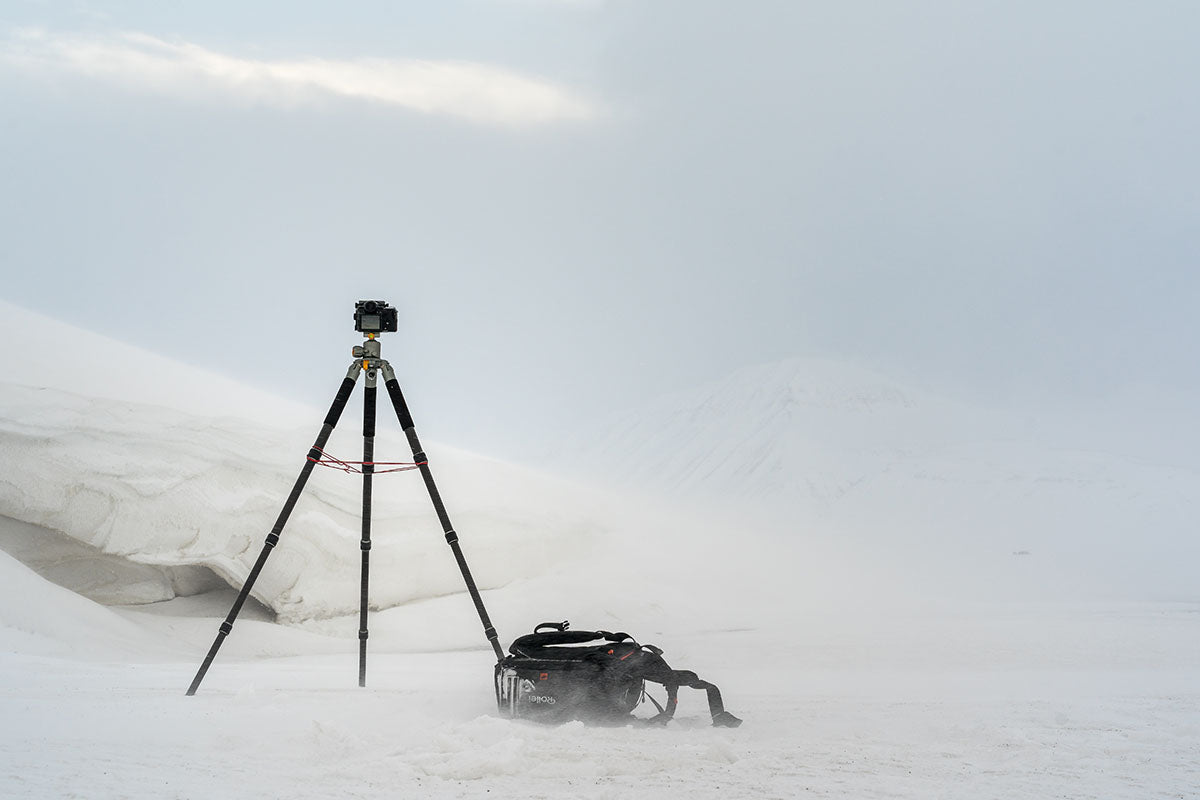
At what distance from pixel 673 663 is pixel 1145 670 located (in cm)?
408

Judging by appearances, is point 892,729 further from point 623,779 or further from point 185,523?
point 185,523

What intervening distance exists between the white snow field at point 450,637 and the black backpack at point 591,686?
0.17 metres

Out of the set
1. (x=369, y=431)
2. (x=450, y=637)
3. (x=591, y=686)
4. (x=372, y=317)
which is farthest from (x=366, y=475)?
(x=450, y=637)

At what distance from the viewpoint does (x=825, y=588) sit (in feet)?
47.3

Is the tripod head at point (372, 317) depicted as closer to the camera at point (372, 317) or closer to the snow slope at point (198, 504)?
the camera at point (372, 317)

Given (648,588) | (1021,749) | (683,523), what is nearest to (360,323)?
(1021,749)

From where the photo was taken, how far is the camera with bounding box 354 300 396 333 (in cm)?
643

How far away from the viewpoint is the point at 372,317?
6441 millimetres

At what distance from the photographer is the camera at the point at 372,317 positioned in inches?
253

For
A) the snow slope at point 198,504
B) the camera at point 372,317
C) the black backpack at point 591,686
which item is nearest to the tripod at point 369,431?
the camera at point 372,317

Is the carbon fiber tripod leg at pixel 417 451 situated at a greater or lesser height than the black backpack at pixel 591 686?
greater

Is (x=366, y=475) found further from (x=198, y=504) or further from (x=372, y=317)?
(x=198, y=504)

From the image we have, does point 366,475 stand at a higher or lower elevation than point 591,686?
higher

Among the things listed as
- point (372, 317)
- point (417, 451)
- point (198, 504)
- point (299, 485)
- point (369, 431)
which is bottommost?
point (299, 485)
